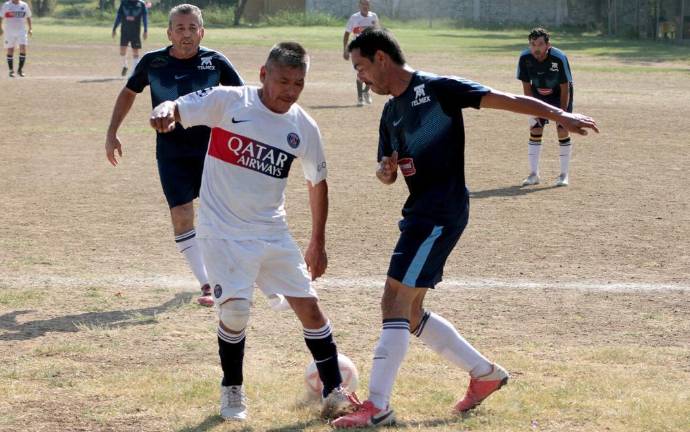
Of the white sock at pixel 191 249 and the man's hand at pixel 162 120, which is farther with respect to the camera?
the white sock at pixel 191 249

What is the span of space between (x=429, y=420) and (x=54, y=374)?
232 centimetres

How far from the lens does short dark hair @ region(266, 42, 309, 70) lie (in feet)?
17.8

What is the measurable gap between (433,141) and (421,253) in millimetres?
581

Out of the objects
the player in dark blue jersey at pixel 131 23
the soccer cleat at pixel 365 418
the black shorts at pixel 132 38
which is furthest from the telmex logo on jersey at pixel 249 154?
the black shorts at pixel 132 38

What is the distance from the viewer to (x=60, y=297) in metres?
8.30

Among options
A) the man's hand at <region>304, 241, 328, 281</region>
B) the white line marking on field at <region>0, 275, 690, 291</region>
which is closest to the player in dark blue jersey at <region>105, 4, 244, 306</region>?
the white line marking on field at <region>0, 275, 690, 291</region>

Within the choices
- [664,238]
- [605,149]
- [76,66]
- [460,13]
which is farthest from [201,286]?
[460,13]

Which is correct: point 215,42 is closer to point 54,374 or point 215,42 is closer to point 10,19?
point 10,19

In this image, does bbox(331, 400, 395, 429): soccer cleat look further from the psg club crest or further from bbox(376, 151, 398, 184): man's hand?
the psg club crest

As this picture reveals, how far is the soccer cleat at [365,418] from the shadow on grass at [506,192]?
7.66 metres

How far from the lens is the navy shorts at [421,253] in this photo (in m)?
5.48

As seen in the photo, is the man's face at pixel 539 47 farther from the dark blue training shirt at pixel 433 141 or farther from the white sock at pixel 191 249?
the dark blue training shirt at pixel 433 141

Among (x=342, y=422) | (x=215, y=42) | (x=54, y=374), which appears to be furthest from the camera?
(x=215, y=42)

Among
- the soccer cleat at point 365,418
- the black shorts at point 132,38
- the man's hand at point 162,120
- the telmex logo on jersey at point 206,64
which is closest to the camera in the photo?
the man's hand at point 162,120
